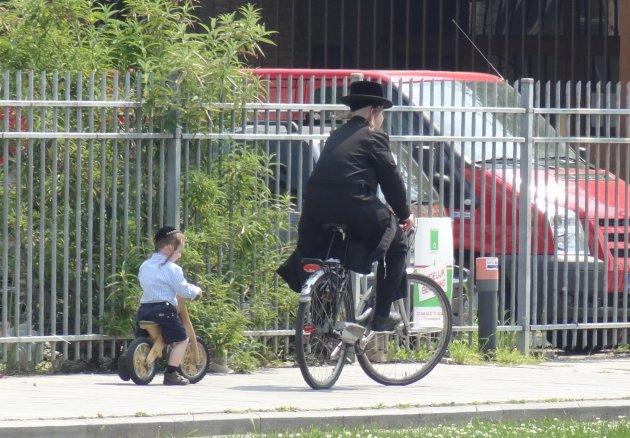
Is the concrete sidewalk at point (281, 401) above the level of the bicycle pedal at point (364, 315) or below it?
below

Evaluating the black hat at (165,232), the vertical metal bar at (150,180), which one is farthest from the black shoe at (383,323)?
the vertical metal bar at (150,180)

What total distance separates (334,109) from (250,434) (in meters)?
3.58

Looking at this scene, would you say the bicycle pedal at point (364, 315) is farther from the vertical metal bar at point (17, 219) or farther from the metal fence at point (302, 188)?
the vertical metal bar at point (17, 219)

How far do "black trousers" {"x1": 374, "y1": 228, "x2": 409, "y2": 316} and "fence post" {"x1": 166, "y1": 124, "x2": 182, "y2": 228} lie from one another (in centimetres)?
160

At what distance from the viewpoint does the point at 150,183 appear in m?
9.70

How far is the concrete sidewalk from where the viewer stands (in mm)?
7074

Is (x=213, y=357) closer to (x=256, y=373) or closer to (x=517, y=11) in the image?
(x=256, y=373)

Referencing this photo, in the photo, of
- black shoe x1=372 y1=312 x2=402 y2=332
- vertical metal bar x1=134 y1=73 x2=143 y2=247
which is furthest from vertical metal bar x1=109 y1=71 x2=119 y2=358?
black shoe x1=372 y1=312 x2=402 y2=332

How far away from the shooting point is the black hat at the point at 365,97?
29.1 ft

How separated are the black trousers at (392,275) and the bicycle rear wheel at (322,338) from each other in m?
0.23

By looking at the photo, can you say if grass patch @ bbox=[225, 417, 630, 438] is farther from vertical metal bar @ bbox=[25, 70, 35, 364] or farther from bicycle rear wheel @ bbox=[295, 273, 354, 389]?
vertical metal bar @ bbox=[25, 70, 35, 364]

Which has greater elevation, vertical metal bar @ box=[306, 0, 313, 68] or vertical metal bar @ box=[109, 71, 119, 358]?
vertical metal bar @ box=[306, 0, 313, 68]

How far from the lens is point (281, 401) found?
797 centimetres

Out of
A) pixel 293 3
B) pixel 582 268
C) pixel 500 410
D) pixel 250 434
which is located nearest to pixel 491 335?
pixel 582 268
